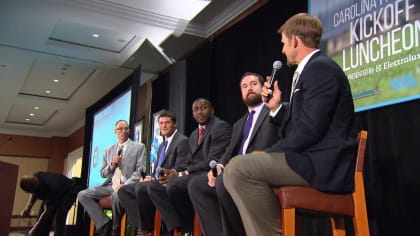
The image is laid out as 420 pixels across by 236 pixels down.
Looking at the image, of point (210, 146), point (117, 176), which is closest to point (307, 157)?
point (210, 146)

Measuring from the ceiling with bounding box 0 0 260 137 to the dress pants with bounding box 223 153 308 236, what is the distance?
334 cm

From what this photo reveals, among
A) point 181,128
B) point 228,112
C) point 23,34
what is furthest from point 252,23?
point 23,34

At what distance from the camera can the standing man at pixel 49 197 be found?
472cm

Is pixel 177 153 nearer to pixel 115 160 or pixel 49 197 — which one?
pixel 115 160

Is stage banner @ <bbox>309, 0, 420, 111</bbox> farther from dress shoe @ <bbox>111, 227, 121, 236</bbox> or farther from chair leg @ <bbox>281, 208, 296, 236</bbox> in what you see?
dress shoe @ <bbox>111, 227, 121, 236</bbox>

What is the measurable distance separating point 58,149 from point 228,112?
351 inches

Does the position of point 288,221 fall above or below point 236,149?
below

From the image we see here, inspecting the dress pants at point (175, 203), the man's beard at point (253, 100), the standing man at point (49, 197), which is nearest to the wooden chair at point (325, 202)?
the man's beard at point (253, 100)

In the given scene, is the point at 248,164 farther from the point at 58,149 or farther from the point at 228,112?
the point at 58,149

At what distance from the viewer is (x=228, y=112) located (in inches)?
189

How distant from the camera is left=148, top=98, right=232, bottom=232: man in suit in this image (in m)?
2.89

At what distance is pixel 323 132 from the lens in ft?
5.38

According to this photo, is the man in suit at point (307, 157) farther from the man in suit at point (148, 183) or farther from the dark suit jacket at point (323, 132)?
the man in suit at point (148, 183)

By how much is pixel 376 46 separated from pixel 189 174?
4.94 feet
